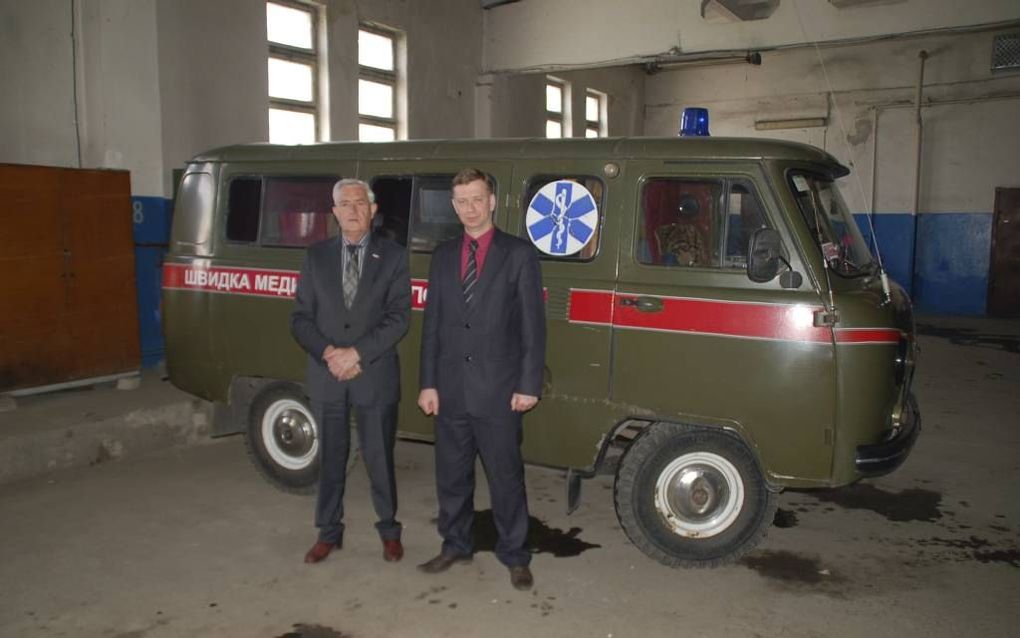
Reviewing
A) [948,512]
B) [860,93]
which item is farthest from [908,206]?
[948,512]

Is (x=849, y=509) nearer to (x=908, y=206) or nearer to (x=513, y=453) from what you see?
(x=513, y=453)

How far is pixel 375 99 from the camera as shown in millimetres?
11484

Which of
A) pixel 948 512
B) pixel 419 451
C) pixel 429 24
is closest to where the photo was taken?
pixel 948 512

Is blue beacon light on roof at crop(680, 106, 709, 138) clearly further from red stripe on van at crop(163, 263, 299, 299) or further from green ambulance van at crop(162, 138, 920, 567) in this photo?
red stripe on van at crop(163, 263, 299, 299)

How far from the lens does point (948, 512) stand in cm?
528

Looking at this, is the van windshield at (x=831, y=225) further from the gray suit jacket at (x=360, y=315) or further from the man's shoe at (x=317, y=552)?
the man's shoe at (x=317, y=552)

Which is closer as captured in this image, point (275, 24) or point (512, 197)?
point (512, 197)

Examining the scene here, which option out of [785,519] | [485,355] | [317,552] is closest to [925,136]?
[785,519]

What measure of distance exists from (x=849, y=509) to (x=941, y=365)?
20.1ft

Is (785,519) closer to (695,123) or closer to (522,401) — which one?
(522,401)

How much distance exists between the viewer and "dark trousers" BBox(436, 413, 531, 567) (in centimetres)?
399

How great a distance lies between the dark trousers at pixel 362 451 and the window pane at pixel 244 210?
177 centimetres

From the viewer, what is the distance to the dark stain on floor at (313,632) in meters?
3.60

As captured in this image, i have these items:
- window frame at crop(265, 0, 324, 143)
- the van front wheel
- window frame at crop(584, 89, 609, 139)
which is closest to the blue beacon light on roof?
the van front wheel
